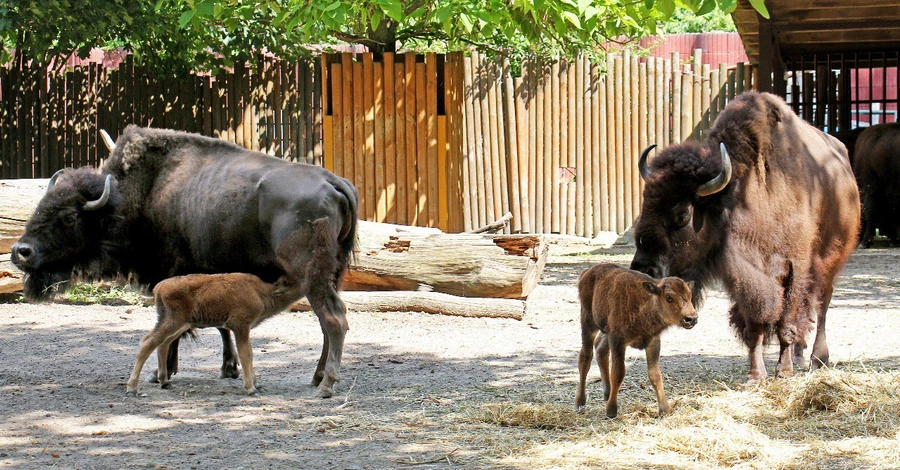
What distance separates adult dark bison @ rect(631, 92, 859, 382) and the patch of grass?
5727mm

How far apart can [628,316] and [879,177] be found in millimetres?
10961

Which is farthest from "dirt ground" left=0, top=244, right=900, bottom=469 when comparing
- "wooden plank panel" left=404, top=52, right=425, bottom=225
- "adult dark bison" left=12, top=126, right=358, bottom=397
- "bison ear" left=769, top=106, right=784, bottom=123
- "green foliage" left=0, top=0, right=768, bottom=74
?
"wooden plank panel" left=404, top=52, right=425, bottom=225

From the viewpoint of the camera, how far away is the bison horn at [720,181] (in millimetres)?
6375

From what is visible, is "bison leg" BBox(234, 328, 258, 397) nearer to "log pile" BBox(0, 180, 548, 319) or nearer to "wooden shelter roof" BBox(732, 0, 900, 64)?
"log pile" BBox(0, 180, 548, 319)

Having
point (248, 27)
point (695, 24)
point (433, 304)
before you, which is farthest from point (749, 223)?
point (695, 24)

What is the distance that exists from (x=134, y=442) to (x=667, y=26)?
98.0ft

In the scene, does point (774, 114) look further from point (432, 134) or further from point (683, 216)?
point (432, 134)

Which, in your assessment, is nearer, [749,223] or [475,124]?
[749,223]

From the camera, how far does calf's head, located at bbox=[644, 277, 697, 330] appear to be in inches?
211

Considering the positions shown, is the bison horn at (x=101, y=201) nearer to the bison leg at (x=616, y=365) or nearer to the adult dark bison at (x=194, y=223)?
the adult dark bison at (x=194, y=223)

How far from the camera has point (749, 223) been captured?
661 centimetres

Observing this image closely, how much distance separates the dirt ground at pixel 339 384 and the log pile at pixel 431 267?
183mm

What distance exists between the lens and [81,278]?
756cm

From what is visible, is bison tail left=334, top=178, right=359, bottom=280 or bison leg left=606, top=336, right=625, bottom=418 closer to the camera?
bison leg left=606, top=336, right=625, bottom=418
